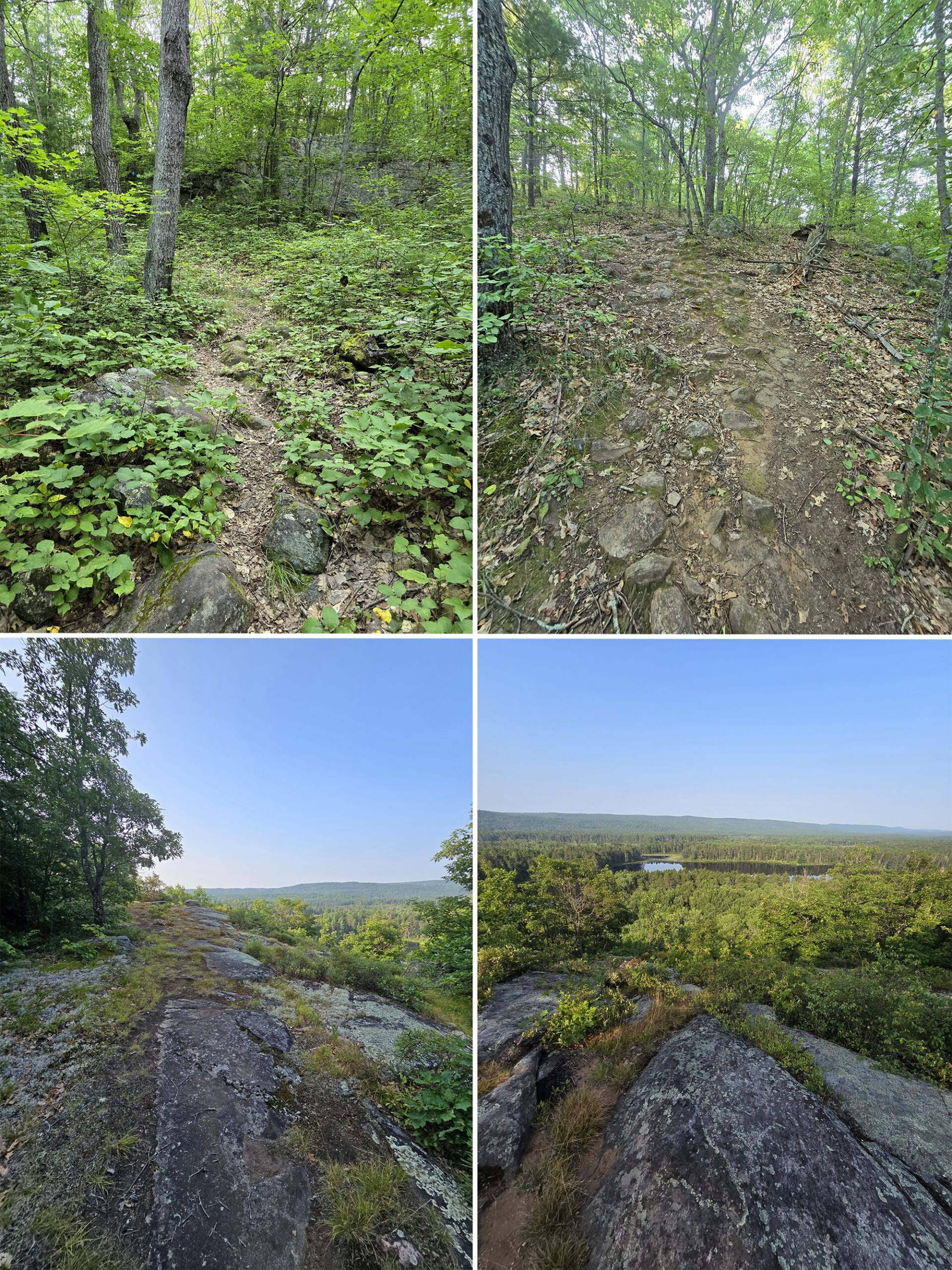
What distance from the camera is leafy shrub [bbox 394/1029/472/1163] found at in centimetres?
204

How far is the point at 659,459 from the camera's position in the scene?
2801mm

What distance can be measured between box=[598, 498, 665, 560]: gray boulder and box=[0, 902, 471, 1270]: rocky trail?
2.39 meters

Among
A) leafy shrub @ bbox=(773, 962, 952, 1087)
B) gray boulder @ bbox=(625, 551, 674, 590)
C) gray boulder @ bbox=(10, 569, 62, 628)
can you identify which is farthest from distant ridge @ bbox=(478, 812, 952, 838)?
gray boulder @ bbox=(10, 569, 62, 628)

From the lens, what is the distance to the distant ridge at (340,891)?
248 centimetres

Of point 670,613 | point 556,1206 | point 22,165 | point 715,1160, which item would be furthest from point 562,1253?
point 22,165

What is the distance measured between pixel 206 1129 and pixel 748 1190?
6.52 ft

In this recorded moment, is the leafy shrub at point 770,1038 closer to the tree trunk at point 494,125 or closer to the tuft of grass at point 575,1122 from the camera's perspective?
the tuft of grass at point 575,1122

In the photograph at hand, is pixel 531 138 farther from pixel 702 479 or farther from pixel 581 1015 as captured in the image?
pixel 581 1015

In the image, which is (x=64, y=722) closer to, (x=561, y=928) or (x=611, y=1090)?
(x=561, y=928)

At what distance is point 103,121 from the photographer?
4676 millimetres

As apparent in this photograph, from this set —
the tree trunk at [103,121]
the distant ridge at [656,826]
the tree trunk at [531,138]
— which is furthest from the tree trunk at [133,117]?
the distant ridge at [656,826]

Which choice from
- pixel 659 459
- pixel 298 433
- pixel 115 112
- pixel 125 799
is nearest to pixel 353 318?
pixel 298 433

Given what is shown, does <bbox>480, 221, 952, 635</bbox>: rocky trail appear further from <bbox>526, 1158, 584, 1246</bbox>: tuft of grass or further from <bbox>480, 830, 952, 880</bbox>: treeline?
<bbox>526, 1158, 584, 1246</bbox>: tuft of grass

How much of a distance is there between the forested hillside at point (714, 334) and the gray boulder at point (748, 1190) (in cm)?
185
